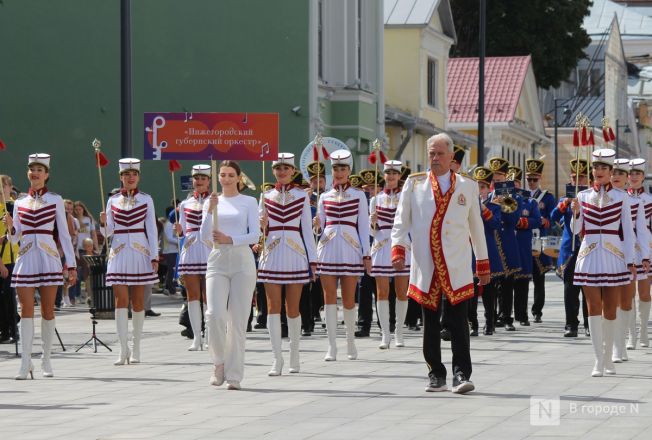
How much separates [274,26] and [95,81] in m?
4.68

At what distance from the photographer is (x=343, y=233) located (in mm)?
16672

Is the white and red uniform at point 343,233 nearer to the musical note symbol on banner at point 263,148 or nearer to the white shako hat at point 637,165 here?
the musical note symbol on banner at point 263,148

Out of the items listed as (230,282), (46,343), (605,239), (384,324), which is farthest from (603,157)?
(46,343)

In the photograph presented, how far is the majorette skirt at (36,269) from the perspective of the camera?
14.7 meters

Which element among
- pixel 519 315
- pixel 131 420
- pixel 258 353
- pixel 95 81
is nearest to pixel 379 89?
pixel 95 81

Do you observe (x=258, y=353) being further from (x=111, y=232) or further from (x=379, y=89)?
(x=379, y=89)

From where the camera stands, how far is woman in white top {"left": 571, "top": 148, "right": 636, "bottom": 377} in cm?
1434

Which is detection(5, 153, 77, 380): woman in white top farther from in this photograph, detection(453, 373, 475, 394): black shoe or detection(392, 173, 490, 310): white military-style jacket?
detection(453, 373, 475, 394): black shoe

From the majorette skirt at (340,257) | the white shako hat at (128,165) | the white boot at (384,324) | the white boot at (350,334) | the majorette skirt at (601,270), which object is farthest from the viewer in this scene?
→ the white boot at (384,324)

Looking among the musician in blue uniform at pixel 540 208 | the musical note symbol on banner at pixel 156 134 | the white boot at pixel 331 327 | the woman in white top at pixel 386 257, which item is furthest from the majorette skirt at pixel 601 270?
the musical note symbol on banner at pixel 156 134

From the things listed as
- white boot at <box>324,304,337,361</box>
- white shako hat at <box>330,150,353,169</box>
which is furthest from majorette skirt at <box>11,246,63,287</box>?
white shako hat at <box>330,150,353,169</box>

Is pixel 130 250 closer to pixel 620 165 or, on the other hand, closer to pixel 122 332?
pixel 122 332

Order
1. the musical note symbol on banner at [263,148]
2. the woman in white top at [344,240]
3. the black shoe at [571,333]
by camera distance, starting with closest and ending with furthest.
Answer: the woman in white top at [344,240] < the musical note symbol on banner at [263,148] < the black shoe at [571,333]

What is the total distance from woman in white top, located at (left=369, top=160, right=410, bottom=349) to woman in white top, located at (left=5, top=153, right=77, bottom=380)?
3.95 m
